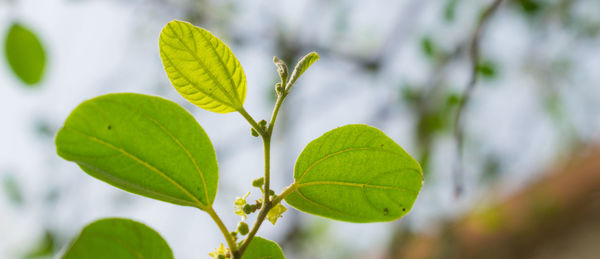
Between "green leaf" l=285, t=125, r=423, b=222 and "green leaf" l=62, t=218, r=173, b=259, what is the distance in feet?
0.55

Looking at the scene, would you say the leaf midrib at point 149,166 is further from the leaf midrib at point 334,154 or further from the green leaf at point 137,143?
the leaf midrib at point 334,154

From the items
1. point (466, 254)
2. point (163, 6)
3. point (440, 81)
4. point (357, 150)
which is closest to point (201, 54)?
point (357, 150)

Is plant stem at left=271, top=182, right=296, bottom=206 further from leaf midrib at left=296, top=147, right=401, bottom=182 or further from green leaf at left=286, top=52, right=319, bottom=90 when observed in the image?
green leaf at left=286, top=52, right=319, bottom=90

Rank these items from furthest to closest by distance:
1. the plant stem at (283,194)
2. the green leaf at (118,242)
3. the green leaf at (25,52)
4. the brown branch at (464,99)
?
the green leaf at (25,52)
the brown branch at (464,99)
the plant stem at (283,194)
the green leaf at (118,242)

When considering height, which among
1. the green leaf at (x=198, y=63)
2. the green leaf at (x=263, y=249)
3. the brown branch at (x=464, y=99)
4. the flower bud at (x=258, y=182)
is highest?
the brown branch at (x=464, y=99)

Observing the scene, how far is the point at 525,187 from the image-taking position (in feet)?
13.4

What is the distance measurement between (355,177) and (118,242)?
0.27m

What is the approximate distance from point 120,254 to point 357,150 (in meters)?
0.28

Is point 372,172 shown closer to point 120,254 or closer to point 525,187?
point 120,254

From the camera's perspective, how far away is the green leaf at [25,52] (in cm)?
120

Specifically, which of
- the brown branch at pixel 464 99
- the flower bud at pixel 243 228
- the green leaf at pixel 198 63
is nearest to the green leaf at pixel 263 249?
the flower bud at pixel 243 228

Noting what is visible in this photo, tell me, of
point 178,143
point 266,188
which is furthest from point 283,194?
point 178,143

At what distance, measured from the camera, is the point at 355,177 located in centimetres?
55

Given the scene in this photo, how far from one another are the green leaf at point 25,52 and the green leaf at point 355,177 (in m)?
0.97
